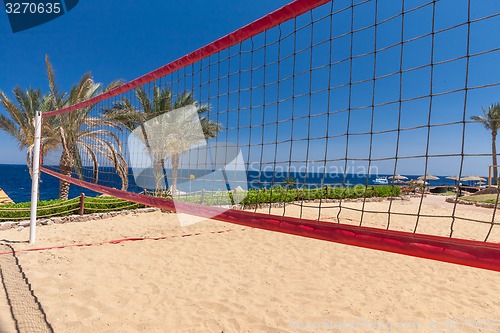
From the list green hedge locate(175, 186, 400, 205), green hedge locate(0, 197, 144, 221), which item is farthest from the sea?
green hedge locate(0, 197, 144, 221)

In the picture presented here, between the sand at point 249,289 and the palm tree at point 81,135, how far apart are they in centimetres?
486

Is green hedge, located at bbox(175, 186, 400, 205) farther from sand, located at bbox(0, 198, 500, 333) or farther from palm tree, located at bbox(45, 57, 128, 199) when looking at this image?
sand, located at bbox(0, 198, 500, 333)

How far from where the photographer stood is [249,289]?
4098 millimetres

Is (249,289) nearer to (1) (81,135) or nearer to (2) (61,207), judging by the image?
(2) (61,207)

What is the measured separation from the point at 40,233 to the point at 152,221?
2.70 m

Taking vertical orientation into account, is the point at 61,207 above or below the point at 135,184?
below

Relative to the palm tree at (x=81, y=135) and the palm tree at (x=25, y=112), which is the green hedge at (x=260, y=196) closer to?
the palm tree at (x=81, y=135)

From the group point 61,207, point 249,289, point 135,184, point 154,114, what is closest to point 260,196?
point 154,114

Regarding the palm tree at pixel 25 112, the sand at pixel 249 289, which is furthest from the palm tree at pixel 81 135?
the sand at pixel 249 289

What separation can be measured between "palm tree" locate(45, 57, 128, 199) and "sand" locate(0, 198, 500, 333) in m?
4.86

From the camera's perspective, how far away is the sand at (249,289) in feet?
10.6

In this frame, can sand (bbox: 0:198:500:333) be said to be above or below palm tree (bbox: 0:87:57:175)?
below

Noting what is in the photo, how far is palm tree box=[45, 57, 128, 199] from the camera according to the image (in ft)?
35.4

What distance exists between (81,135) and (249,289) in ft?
30.7
